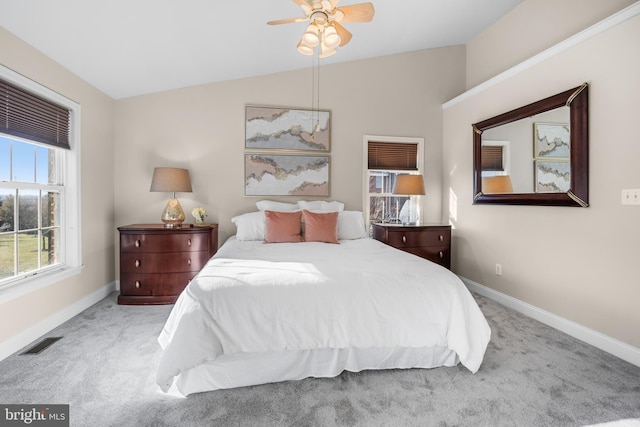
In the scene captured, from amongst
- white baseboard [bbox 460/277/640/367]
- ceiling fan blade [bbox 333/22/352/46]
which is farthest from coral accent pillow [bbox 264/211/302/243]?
white baseboard [bbox 460/277/640/367]

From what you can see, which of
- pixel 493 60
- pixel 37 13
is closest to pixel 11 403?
pixel 37 13

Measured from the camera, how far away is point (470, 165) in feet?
12.5

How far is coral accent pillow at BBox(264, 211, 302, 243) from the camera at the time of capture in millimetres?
3229

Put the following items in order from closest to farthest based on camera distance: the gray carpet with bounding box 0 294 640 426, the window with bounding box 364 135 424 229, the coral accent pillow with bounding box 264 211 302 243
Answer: the gray carpet with bounding box 0 294 640 426
the coral accent pillow with bounding box 264 211 302 243
the window with bounding box 364 135 424 229

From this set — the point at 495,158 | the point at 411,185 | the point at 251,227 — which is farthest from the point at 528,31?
the point at 251,227

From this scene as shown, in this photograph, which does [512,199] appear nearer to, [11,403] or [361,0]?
[361,0]

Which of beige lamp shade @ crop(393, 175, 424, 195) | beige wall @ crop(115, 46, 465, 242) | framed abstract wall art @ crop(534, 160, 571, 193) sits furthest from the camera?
beige lamp shade @ crop(393, 175, 424, 195)

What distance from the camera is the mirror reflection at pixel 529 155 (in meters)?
2.66

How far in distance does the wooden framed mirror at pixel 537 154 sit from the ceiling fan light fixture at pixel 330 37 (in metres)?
2.01

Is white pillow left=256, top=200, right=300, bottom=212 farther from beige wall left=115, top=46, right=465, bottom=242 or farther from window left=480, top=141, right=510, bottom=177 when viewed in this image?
window left=480, top=141, right=510, bottom=177

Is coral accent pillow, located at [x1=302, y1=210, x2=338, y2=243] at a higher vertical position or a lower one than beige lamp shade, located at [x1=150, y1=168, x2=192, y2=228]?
lower

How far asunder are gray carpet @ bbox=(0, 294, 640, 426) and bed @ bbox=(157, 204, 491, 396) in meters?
0.10

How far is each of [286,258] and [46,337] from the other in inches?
79.6

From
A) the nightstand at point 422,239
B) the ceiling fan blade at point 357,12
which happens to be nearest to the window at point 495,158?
the nightstand at point 422,239
